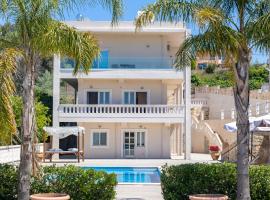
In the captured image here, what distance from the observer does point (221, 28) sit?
11.0m

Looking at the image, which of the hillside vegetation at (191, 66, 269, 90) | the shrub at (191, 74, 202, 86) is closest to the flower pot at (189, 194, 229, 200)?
the hillside vegetation at (191, 66, 269, 90)

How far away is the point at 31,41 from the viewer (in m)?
11.6

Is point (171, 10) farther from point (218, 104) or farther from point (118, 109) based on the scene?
point (218, 104)

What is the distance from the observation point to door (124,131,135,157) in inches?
1432

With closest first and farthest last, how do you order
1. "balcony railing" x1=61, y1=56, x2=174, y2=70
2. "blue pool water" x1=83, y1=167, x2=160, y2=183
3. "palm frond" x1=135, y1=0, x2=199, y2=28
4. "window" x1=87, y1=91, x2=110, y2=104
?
"palm frond" x1=135, y1=0, x2=199, y2=28 → "blue pool water" x1=83, y1=167, x2=160, y2=183 → "balcony railing" x1=61, y1=56, x2=174, y2=70 → "window" x1=87, y1=91, x2=110, y2=104

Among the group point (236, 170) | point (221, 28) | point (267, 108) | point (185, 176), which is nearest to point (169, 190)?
point (185, 176)

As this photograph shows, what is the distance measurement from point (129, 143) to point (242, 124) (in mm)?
25195

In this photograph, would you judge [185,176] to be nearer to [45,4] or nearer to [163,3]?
[163,3]

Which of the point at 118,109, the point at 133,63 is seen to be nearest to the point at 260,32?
the point at 118,109

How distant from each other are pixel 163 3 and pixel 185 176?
433cm

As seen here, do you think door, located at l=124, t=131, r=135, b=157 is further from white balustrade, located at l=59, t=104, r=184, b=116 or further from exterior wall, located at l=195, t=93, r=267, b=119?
exterior wall, located at l=195, t=93, r=267, b=119

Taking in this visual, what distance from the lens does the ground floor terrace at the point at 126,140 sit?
36.2 m

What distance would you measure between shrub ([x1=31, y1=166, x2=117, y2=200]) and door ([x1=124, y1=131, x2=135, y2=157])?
23.7m

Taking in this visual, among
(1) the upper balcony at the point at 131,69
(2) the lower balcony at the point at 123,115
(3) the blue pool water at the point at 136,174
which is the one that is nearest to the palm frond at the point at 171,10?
(3) the blue pool water at the point at 136,174
